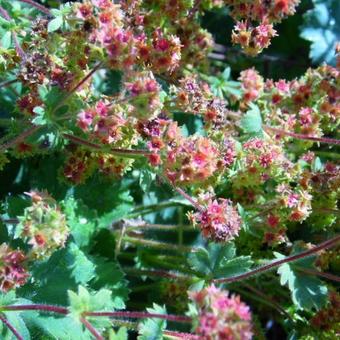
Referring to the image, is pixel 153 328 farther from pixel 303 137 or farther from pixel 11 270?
pixel 303 137

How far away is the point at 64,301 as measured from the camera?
8.98 feet

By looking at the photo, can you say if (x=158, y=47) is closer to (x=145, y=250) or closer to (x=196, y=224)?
(x=196, y=224)

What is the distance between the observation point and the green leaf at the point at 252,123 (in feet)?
9.45

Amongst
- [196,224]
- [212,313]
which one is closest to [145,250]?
[196,224]

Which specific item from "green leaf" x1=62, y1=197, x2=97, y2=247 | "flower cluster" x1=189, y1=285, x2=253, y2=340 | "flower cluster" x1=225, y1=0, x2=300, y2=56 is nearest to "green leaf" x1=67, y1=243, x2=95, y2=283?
"green leaf" x1=62, y1=197, x2=97, y2=247

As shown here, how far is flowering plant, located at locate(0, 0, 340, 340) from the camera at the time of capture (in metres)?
2.24

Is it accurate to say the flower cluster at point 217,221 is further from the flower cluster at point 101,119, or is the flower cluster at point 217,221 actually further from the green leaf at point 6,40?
the green leaf at point 6,40

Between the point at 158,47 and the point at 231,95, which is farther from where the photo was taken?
the point at 231,95

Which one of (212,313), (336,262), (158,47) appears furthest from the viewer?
(336,262)

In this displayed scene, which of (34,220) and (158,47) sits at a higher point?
(158,47)

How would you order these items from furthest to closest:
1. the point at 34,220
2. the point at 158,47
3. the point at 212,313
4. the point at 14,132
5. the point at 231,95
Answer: the point at 231,95 → the point at 14,132 → the point at 158,47 → the point at 34,220 → the point at 212,313

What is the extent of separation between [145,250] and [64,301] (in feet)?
2.43

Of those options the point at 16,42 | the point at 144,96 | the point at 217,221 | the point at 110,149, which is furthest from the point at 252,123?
the point at 16,42

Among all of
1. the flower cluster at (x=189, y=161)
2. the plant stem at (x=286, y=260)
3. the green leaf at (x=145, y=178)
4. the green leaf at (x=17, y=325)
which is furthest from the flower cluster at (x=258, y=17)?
the green leaf at (x=17, y=325)
